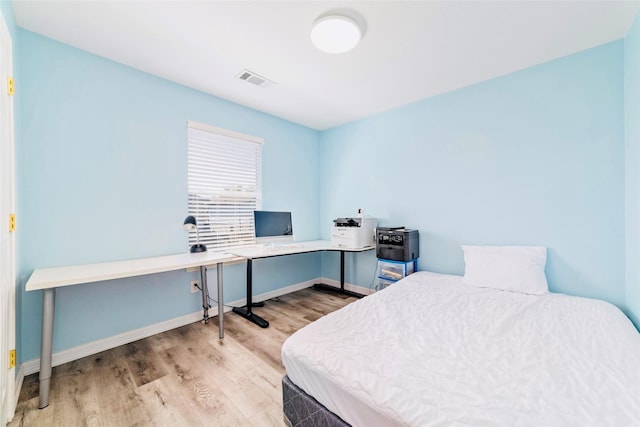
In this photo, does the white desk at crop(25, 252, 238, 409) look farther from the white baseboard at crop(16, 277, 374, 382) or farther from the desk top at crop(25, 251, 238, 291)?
the white baseboard at crop(16, 277, 374, 382)

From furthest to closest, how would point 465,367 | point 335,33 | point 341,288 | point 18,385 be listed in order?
point 341,288
point 335,33
point 18,385
point 465,367

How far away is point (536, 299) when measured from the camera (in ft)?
6.57

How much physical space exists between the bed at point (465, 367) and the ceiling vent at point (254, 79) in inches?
90.2

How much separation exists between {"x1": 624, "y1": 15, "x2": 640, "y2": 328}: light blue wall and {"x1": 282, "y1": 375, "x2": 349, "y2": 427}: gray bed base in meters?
2.18

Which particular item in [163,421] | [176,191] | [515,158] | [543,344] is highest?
[515,158]

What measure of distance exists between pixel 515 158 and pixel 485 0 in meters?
1.44

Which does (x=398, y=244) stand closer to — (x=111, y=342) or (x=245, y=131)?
(x=245, y=131)

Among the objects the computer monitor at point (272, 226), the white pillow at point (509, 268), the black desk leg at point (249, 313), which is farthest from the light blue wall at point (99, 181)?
the white pillow at point (509, 268)

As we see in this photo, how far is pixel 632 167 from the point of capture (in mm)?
1823

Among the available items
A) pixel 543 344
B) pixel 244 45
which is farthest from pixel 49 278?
pixel 543 344

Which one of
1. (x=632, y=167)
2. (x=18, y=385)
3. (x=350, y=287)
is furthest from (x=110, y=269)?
(x=632, y=167)

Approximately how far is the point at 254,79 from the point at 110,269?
2099 mm

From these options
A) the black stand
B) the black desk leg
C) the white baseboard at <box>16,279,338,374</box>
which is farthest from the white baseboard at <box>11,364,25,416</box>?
the black stand

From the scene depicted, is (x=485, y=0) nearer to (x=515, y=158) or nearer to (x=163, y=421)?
(x=515, y=158)
